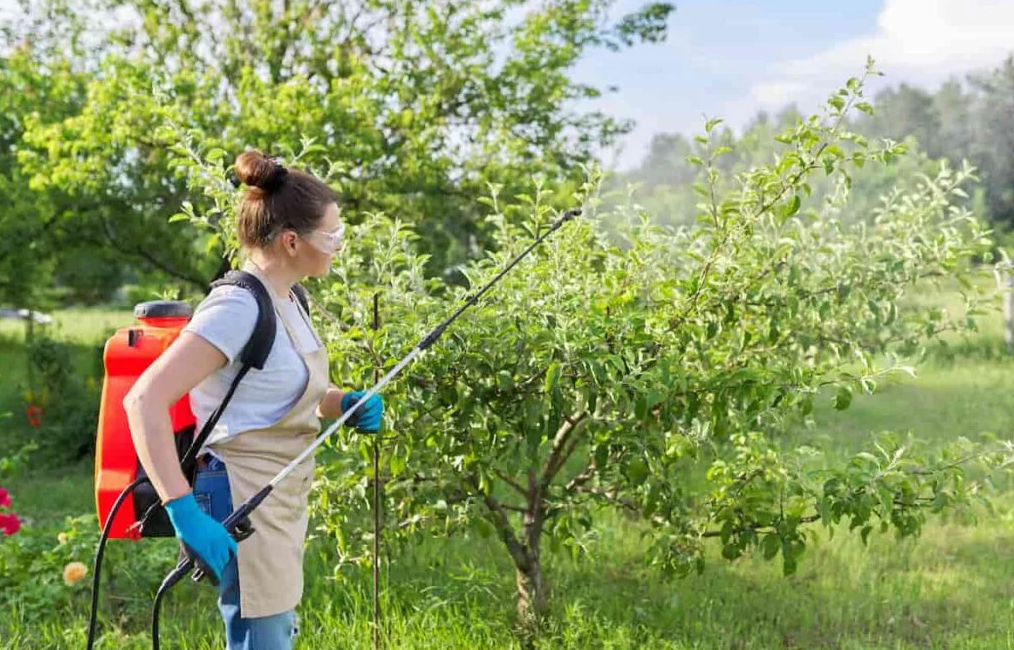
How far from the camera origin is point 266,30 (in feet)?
30.8

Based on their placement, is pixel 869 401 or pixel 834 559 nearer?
pixel 834 559

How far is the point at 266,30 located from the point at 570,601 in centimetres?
635

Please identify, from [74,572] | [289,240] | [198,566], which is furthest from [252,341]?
[74,572]

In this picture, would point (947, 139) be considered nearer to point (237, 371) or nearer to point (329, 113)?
point (329, 113)

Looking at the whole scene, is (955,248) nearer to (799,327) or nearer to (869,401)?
(799,327)

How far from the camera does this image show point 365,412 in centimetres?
305

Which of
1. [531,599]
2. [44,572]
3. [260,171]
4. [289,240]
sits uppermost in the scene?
[260,171]

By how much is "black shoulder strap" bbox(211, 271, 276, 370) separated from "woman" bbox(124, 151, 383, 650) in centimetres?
2

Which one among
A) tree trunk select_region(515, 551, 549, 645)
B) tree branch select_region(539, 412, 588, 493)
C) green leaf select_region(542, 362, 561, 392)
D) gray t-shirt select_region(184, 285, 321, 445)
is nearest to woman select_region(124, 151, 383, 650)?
gray t-shirt select_region(184, 285, 321, 445)

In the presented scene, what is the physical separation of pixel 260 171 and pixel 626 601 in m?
3.10

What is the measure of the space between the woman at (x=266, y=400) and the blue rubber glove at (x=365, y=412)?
0.34 metres

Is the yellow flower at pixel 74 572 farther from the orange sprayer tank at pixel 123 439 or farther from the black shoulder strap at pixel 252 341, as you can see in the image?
the black shoulder strap at pixel 252 341

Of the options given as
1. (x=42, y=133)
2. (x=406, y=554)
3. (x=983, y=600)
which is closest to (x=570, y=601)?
(x=406, y=554)

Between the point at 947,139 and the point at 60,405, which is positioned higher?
the point at 947,139
